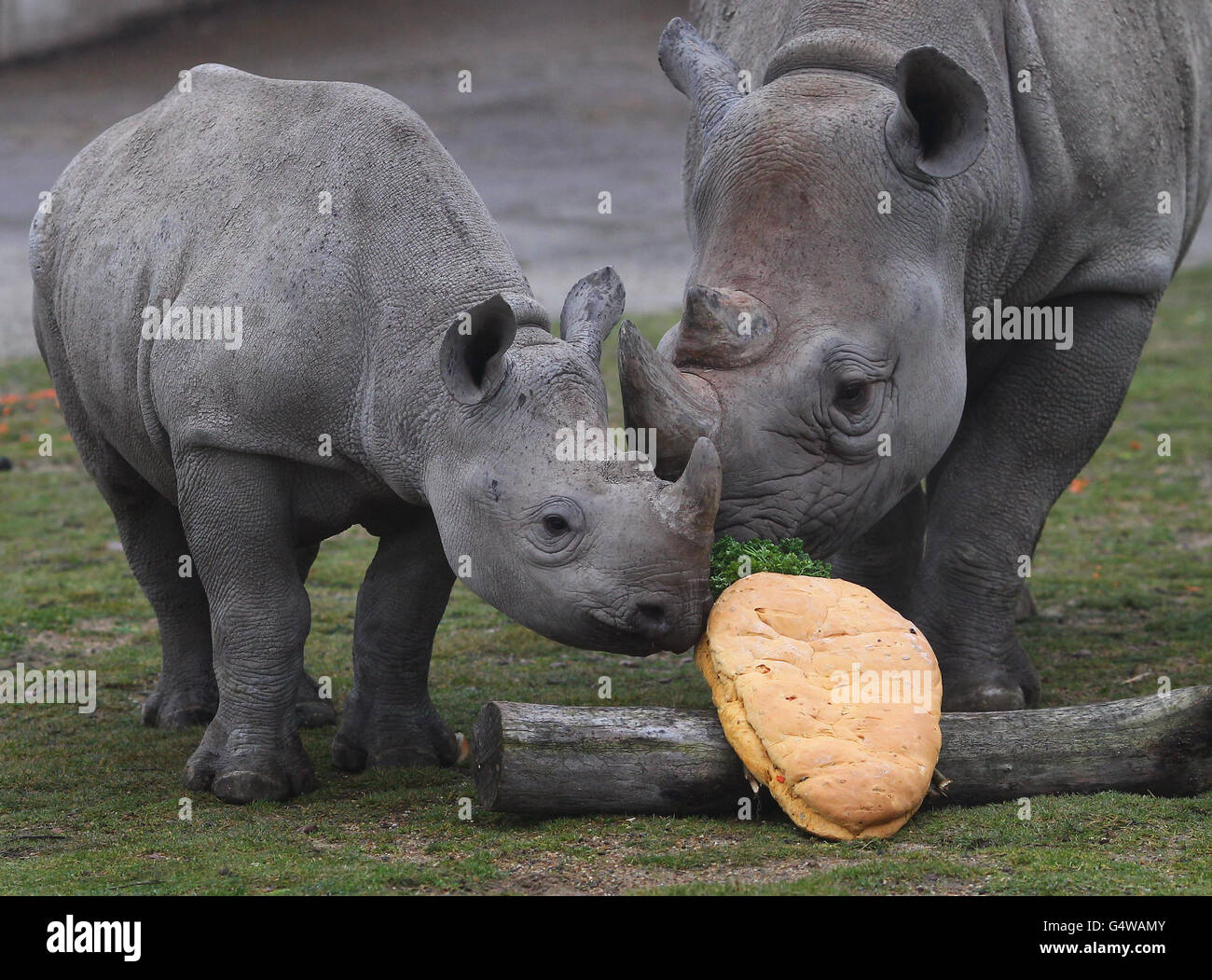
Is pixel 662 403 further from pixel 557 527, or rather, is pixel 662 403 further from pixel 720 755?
pixel 720 755

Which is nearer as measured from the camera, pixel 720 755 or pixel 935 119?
pixel 720 755

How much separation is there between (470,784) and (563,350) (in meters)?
1.73

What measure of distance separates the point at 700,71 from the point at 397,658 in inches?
107

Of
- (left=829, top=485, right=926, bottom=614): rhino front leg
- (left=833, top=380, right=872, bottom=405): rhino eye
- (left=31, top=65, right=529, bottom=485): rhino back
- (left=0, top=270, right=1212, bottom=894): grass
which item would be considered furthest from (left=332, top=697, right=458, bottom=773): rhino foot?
(left=829, top=485, right=926, bottom=614): rhino front leg

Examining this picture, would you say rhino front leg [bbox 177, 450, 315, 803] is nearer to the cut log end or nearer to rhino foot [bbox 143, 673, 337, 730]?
the cut log end

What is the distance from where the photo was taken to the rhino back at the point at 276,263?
21.8 feet

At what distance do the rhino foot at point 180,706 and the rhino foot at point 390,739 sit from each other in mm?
926

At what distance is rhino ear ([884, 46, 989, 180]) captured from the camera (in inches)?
262

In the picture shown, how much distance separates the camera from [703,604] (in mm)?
6059

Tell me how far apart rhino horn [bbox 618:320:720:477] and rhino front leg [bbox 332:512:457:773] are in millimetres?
1404

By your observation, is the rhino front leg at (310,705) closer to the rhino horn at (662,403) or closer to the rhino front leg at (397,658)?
the rhino front leg at (397,658)

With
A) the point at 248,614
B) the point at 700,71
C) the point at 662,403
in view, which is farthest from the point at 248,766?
the point at 700,71

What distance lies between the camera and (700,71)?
7613mm

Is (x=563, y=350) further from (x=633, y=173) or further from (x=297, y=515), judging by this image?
(x=633, y=173)
